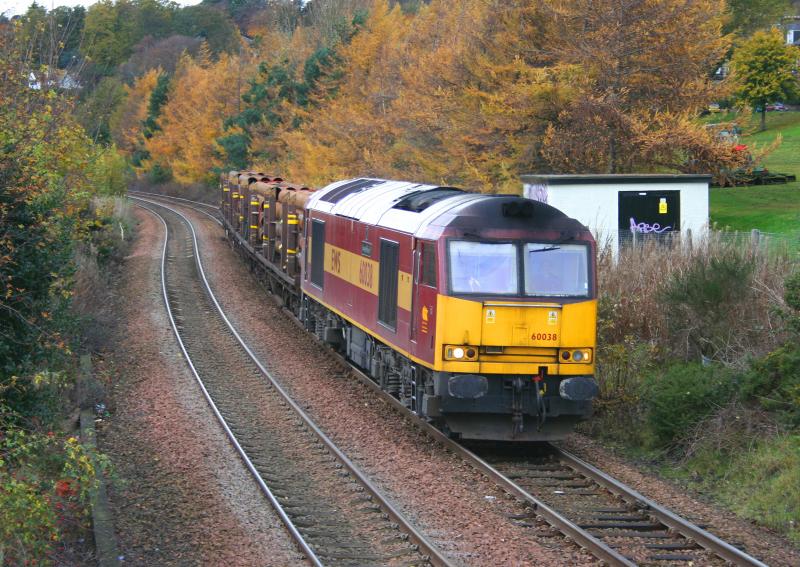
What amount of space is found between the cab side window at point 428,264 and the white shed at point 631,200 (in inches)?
373

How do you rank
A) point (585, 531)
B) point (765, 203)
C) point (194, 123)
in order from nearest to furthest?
1. point (585, 531)
2. point (765, 203)
3. point (194, 123)

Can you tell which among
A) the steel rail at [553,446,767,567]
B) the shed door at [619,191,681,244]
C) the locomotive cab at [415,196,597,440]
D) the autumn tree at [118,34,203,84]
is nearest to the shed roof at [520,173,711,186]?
the shed door at [619,191,681,244]

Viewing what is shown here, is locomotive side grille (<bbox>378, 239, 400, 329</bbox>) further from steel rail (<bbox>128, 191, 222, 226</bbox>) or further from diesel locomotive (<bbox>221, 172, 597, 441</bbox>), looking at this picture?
steel rail (<bbox>128, 191, 222, 226</bbox>)

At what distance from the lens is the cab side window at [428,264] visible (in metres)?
12.6

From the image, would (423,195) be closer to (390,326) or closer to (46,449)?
(390,326)

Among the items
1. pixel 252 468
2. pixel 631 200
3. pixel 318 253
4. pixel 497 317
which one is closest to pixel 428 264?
pixel 497 317

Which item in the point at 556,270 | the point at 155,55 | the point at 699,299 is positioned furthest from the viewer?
the point at 155,55

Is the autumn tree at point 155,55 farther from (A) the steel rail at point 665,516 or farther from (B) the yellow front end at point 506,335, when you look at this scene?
(A) the steel rail at point 665,516

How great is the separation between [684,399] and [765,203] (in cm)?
2203

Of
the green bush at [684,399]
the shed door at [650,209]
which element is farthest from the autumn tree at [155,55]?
the green bush at [684,399]

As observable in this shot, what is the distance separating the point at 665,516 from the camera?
10.1 metres

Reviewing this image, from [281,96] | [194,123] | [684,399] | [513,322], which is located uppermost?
[281,96]

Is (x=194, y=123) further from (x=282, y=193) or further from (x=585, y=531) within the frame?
(x=585, y=531)

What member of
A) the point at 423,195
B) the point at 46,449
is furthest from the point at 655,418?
the point at 46,449
